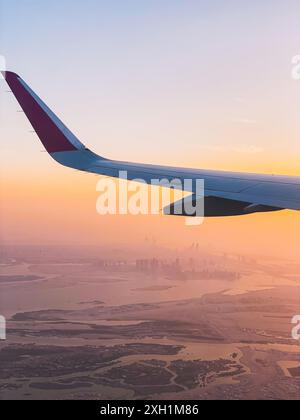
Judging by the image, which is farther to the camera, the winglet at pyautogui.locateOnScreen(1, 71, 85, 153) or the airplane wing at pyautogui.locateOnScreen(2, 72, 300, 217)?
the winglet at pyautogui.locateOnScreen(1, 71, 85, 153)

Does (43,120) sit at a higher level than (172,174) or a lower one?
higher

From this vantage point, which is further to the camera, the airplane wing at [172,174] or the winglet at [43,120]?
the winglet at [43,120]

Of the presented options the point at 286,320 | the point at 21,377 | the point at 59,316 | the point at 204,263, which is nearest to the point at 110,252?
the point at 204,263

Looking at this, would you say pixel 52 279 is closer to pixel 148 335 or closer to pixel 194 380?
pixel 148 335

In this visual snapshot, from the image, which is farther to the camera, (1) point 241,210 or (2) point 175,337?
(2) point 175,337

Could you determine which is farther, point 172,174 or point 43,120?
point 43,120
